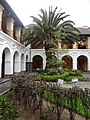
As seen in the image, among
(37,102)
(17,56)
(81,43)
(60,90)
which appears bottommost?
(37,102)

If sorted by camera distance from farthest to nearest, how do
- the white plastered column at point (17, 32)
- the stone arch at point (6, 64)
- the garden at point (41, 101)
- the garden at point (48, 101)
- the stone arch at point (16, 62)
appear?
the white plastered column at point (17, 32)
the stone arch at point (16, 62)
the stone arch at point (6, 64)
the garden at point (48, 101)
the garden at point (41, 101)

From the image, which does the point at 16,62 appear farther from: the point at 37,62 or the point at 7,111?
the point at 7,111

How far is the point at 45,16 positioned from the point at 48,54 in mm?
4295

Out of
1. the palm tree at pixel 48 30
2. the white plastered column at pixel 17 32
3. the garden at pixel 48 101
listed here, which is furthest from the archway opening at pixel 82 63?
the garden at pixel 48 101

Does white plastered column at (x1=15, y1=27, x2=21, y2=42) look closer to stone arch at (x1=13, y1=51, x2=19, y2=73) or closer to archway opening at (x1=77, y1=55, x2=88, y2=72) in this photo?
stone arch at (x1=13, y1=51, x2=19, y2=73)

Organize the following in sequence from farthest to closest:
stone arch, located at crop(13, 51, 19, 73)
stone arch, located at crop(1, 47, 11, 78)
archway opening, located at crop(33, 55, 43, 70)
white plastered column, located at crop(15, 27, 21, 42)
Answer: archway opening, located at crop(33, 55, 43, 70) < white plastered column, located at crop(15, 27, 21, 42) < stone arch, located at crop(13, 51, 19, 73) < stone arch, located at crop(1, 47, 11, 78)

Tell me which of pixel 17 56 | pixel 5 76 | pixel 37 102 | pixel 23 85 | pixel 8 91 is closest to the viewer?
pixel 37 102

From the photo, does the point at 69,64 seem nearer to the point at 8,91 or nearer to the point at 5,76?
the point at 5,76

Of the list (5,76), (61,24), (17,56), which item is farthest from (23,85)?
(61,24)

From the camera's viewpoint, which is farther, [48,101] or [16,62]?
[16,62]

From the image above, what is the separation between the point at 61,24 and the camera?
2742 cm

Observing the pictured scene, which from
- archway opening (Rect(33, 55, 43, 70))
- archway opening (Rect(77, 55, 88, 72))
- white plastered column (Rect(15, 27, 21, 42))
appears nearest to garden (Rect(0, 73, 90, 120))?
white plastered column (Rect(15, 27, 21, 42))

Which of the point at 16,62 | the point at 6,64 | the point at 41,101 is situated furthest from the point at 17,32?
the point at 41,101

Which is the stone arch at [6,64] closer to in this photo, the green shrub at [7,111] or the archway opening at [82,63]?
the green shrub at [7,111]
